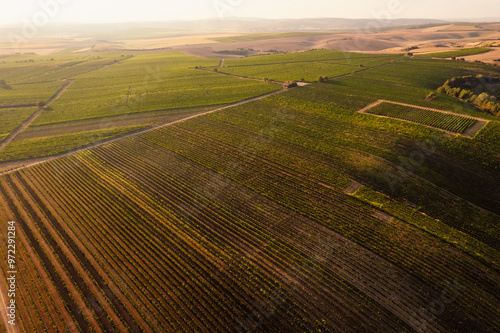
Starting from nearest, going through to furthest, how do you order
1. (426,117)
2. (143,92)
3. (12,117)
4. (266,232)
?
(266,232), (426,117), (12,117), (143,92)

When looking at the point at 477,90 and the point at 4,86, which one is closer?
the point at 477,90

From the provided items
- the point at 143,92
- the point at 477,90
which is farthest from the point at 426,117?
the point at 143,92

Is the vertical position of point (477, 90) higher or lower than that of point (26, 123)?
higher

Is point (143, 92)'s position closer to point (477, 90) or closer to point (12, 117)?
point (12, 117)

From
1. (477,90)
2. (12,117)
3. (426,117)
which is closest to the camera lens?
(426,117)

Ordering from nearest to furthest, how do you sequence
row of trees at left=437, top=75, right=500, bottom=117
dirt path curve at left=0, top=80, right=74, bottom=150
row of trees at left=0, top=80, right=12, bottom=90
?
1. dirt path curve at left=0, top=80, right=74, bottom=150
2. row of trees at left=437, top=75, right=500, bottom=117
3. row of trees at left=0, top=80, right=12, bottom=90

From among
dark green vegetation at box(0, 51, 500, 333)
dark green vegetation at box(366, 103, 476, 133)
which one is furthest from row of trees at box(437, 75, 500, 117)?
dark green vegetation at box(0, 51, 500, 333)

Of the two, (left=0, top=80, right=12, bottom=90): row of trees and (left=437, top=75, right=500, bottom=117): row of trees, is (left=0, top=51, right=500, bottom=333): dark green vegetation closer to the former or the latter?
(left=437, top=75, right=500, bottom=117): row of trees
